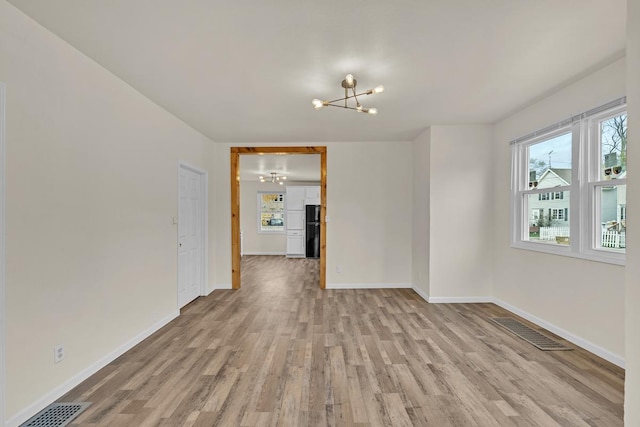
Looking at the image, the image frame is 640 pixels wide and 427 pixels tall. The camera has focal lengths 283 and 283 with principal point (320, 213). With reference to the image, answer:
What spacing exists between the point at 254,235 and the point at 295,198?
1.92 m

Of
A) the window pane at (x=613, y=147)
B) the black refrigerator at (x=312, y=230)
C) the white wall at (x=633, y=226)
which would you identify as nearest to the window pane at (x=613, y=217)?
→ the window pane at (x=613, y=147)

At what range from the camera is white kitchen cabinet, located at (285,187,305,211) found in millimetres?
8891

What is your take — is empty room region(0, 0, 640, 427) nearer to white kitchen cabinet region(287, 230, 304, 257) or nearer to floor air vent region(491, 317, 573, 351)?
floor air vent region(491, 317, 573, 351)

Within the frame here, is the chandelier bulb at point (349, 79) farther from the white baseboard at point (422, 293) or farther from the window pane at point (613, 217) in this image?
the white baseboard at point (422, 293)

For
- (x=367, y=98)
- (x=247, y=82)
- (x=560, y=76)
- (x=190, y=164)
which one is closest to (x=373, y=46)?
(x=367, y=98)

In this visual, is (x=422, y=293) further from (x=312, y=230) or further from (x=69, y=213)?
(x=312, y=230)

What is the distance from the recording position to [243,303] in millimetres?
4230

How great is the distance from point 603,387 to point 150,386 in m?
3.45

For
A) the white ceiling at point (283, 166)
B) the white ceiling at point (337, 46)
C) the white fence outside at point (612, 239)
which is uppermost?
the white ceiling at point (337, 46)

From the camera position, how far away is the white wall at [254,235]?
9.40 m

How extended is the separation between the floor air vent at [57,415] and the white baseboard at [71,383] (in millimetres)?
36

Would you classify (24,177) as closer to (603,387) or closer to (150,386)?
(150,386)

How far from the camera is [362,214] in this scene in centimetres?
504

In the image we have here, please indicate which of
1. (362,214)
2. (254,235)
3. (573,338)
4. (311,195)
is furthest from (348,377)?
(254,235)
